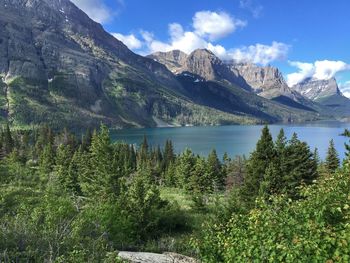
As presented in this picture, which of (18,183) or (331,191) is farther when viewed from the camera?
(18,183)

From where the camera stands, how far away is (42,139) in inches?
5984

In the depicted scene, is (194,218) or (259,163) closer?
(194,218)

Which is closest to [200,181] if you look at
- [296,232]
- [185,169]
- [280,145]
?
[185,169]

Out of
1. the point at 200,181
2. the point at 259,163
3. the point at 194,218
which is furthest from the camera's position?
the point at 200,181

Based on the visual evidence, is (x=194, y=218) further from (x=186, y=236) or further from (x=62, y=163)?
(x=62, y=163)

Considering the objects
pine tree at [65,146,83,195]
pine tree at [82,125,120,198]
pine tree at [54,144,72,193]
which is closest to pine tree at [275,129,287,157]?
pine tree at [82,125,120,198]

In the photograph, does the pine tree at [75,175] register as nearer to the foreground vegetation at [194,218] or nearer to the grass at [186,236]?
the foreground vegetation at [194,218]

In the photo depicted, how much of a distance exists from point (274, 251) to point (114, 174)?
141ft

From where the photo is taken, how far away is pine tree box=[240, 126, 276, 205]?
4750 cm

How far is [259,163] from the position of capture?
4794cm

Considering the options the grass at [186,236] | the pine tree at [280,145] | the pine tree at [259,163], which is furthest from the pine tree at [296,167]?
the grass at [186,236]

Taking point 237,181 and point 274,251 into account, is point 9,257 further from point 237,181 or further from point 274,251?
point 237,181

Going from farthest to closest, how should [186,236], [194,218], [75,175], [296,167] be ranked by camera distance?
1. [75,175]
2. [296,167]
3. [194,218]
4. [186,236]

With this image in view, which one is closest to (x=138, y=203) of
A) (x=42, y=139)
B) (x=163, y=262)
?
(x=163, y=262)
